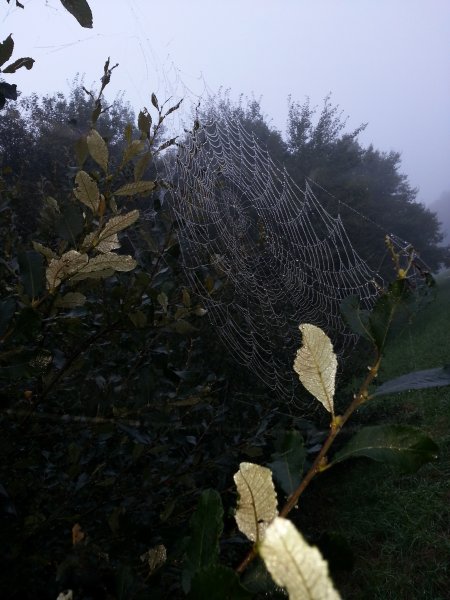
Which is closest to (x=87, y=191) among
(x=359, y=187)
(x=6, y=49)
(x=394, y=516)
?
(x=6, y=49)

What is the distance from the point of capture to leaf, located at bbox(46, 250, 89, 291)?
727 millimetres

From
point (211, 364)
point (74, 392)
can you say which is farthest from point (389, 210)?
point (74, 392)

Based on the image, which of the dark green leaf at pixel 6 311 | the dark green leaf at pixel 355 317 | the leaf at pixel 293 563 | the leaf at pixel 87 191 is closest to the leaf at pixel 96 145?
the leaf at pixel 87 191

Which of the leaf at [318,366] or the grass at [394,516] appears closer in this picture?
the leaf at [318,366]

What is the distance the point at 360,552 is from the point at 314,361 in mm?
4681

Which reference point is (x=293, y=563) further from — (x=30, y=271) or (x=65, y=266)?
(x=30, y=271)

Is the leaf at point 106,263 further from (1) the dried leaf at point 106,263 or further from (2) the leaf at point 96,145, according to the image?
(2) the leaf at point 96,145

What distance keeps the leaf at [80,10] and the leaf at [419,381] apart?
84 cm

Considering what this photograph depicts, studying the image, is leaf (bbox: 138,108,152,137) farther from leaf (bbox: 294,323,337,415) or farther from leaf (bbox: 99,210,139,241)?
leaf (bbox: 294,323,337,415)

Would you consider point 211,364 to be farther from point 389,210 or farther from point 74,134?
point 389,210

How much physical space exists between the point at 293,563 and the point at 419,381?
35 centimetres

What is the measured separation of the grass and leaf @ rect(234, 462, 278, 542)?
3.39 metres

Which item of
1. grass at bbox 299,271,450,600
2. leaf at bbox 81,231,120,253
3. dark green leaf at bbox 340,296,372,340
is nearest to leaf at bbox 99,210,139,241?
leaf at bbox 81,231,120,253

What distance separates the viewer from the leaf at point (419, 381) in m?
0.51
